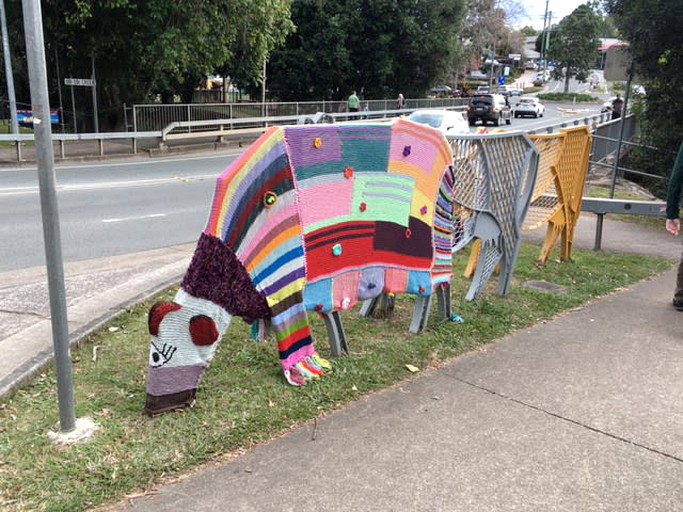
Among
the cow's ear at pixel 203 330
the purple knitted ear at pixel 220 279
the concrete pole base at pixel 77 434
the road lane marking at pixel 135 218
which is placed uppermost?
the purple knitted ear at pixel 220 279

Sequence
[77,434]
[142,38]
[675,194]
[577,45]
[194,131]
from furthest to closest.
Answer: [577,45], [194,131], [142,38], [675,194], [77,434]

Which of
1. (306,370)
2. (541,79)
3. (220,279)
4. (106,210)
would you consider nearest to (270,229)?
(220,279)

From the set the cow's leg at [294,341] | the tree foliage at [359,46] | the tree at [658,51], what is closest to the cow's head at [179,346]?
the cow's leg at [294,341]

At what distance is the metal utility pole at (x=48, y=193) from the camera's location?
287 centimetres

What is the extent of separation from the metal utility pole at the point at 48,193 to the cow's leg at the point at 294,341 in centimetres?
120

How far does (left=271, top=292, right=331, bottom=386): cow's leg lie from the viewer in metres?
3.90

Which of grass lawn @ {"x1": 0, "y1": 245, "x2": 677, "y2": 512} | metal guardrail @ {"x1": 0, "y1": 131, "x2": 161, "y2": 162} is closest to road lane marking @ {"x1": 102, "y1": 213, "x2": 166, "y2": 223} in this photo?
grass lawn @ {"x1": 0, "y1": 245, "x2": 677, "y2": 512}

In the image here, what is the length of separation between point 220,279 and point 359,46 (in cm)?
3396

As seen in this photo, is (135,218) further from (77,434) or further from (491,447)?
(491,447)

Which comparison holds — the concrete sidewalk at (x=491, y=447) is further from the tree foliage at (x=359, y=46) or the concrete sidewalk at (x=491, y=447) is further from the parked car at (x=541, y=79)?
the parked car at (x=541, y=79)

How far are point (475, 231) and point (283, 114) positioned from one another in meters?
25.2

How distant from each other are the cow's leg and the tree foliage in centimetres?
3186

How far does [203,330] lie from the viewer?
3533 mm

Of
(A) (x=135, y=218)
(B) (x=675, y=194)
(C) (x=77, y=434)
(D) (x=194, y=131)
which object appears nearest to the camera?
(C) (x=77, y=434)
